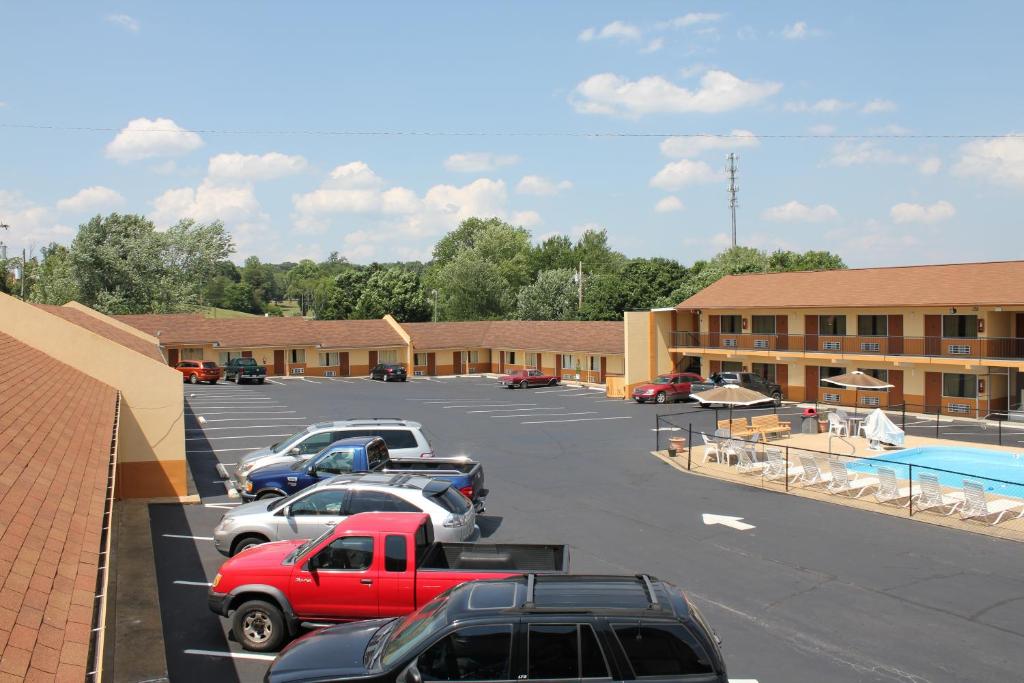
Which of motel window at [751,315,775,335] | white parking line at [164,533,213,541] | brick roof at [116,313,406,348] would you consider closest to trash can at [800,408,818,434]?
motel window at [751,315,775,335]

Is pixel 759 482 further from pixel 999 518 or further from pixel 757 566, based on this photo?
pixel 757 566

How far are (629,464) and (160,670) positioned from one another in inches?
652

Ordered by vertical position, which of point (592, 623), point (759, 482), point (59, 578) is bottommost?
point (759, 482)

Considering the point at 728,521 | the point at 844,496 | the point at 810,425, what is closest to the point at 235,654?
the point at 728,521

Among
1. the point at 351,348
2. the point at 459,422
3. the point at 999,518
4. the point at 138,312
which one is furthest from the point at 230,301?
the point at 999,518

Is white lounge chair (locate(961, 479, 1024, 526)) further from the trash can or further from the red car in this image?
the red car

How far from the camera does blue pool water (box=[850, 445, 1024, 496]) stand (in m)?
23.4

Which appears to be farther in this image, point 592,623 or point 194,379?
point 194,379

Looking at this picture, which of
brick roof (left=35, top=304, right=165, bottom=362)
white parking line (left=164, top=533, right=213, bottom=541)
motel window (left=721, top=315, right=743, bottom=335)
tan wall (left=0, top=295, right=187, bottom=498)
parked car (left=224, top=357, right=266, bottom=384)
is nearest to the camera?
white parking line (left=164, top=533, right=213, bottom=541)

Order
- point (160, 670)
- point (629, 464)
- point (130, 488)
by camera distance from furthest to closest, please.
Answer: point (629, 464) < point (130, 488) < point (160, 670)

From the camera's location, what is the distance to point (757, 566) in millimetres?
14539

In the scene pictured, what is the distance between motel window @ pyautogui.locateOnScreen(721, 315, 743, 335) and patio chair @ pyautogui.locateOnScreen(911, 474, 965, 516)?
27342mm

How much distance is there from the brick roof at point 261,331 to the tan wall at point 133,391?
3807cm

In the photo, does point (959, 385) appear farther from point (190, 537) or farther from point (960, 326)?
point (190, 537)
